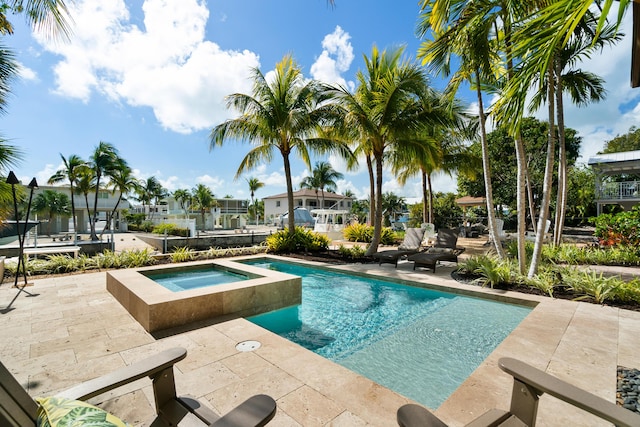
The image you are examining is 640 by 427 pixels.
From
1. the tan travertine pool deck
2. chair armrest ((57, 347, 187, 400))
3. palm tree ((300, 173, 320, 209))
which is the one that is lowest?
A: the tan travertine pool deck

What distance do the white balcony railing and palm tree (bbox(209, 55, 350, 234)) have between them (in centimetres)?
1875

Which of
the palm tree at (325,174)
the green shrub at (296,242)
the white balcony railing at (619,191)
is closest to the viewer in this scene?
the green shrub at (296,242)

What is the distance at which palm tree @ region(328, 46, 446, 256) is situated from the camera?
9.74 meters

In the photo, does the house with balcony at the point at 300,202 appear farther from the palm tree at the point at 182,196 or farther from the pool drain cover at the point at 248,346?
the pool drain cover at the point at 248,346

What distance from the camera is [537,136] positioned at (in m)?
22.8

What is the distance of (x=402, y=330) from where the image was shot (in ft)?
15.8

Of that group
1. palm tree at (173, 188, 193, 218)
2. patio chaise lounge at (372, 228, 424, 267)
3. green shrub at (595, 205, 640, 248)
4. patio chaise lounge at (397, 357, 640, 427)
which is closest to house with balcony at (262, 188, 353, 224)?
palm tree at (173, 188, 193, 218)

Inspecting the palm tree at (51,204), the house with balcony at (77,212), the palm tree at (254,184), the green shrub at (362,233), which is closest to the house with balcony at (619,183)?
the green shrub at (362,233)

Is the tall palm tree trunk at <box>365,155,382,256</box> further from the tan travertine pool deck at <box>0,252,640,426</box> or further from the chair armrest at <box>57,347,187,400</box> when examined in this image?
the chair armrest at <box>57,347,187,400</box>

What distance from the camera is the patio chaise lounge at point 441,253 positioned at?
8.27 metres

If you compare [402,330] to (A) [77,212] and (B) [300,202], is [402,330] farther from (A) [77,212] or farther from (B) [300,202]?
(B) [300,202]

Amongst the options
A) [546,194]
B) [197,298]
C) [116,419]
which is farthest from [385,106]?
[116,419]

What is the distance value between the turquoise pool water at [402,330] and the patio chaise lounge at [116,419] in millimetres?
2292

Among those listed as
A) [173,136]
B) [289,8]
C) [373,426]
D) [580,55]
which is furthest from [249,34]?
[173,136]
